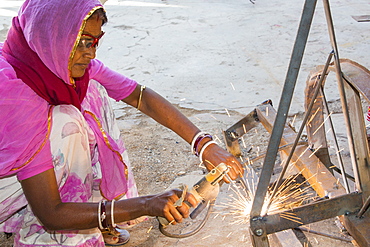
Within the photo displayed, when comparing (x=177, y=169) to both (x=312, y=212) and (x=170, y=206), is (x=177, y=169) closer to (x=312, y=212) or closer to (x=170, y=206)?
(x=170, y=206)

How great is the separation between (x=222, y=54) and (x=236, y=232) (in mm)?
3278

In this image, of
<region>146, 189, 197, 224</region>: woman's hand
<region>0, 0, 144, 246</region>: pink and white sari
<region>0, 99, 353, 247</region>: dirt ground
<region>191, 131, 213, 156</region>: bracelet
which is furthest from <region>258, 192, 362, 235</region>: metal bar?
<region>0, 0, 144, 246</region>: pink and white sari

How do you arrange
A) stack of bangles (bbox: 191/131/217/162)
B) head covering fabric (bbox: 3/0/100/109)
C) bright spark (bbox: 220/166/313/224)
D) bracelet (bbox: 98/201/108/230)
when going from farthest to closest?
bright spark (bbox: 220/166/313/224) < stack of bangles (bbox: 191/131/217/162) < bracelet (bbox: 98/201/108/230) < head covering fabric (bbox: 3/0/100/109)

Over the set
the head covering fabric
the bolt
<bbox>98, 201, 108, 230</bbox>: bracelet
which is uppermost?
the head covering fabric

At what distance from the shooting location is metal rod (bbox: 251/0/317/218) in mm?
1367

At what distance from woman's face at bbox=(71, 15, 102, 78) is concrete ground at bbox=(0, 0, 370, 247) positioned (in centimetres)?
122

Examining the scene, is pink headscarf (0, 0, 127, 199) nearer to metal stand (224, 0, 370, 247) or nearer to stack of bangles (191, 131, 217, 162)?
stack of bangles (191, 131, 217, 162)

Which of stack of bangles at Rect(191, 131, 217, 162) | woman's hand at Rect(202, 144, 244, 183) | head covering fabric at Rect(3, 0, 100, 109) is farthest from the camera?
stack of bangles at Rect(191, 131, 217, 162)

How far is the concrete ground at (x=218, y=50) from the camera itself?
4195 mm

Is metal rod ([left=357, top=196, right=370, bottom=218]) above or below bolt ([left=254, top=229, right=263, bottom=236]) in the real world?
above

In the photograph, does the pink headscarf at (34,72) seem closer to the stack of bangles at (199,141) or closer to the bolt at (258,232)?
the stack of bangles at (199,141)

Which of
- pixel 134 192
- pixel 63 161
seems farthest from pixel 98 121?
pixel 134 192

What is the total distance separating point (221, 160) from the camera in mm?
2242

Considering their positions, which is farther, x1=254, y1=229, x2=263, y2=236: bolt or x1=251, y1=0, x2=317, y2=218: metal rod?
x1=254, y1=229, x2=263, y2=236: bolt
